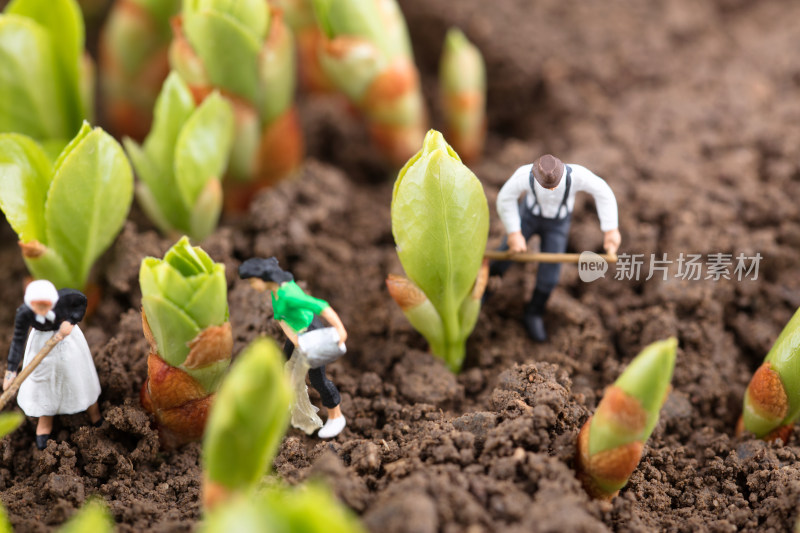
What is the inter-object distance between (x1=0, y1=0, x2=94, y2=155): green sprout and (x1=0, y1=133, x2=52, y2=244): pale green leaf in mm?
240

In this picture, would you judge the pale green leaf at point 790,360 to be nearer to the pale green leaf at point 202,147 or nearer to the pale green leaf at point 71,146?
the pale green leaf at point 202,147

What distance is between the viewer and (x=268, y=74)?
6.87ft

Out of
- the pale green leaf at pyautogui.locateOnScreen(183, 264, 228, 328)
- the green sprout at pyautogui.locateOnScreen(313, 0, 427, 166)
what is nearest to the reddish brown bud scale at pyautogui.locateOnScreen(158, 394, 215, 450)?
the pale green leaf at pyautogui.locateOnScreen(183, 264, 228, 328)

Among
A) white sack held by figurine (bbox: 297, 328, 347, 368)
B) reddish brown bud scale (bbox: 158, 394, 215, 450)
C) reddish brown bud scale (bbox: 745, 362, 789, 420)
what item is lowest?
reddish brown bud scale (bbox: 158, 394, 215, 450)

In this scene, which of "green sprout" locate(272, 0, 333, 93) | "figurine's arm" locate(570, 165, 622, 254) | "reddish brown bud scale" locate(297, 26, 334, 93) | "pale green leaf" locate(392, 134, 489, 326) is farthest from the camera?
"reddish brown bud scale" locate(297, 26, 334, 93)

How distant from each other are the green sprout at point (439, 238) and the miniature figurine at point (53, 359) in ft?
2.20

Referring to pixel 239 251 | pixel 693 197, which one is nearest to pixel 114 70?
pixel 239 251

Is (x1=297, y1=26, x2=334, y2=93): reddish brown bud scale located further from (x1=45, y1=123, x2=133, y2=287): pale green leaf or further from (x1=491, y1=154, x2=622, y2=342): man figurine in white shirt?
(x1=491, y1=154, x2=622, y2=342): man figurine in white shirt

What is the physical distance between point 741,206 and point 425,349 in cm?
105

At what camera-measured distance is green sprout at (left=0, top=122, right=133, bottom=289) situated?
170 cm

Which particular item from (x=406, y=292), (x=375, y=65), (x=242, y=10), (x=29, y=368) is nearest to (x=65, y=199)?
(x=29, y=368)

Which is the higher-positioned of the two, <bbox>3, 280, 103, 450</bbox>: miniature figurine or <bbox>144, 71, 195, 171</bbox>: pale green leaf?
<bbox>144, 71, 195, 171</bbox>: pale green leaf

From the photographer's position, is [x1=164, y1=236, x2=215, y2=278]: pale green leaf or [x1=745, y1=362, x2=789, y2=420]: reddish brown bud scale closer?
[x1=164, y1=236, x2=215, y2=278]: pale green leaf

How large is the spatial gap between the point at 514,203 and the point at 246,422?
81 cm
